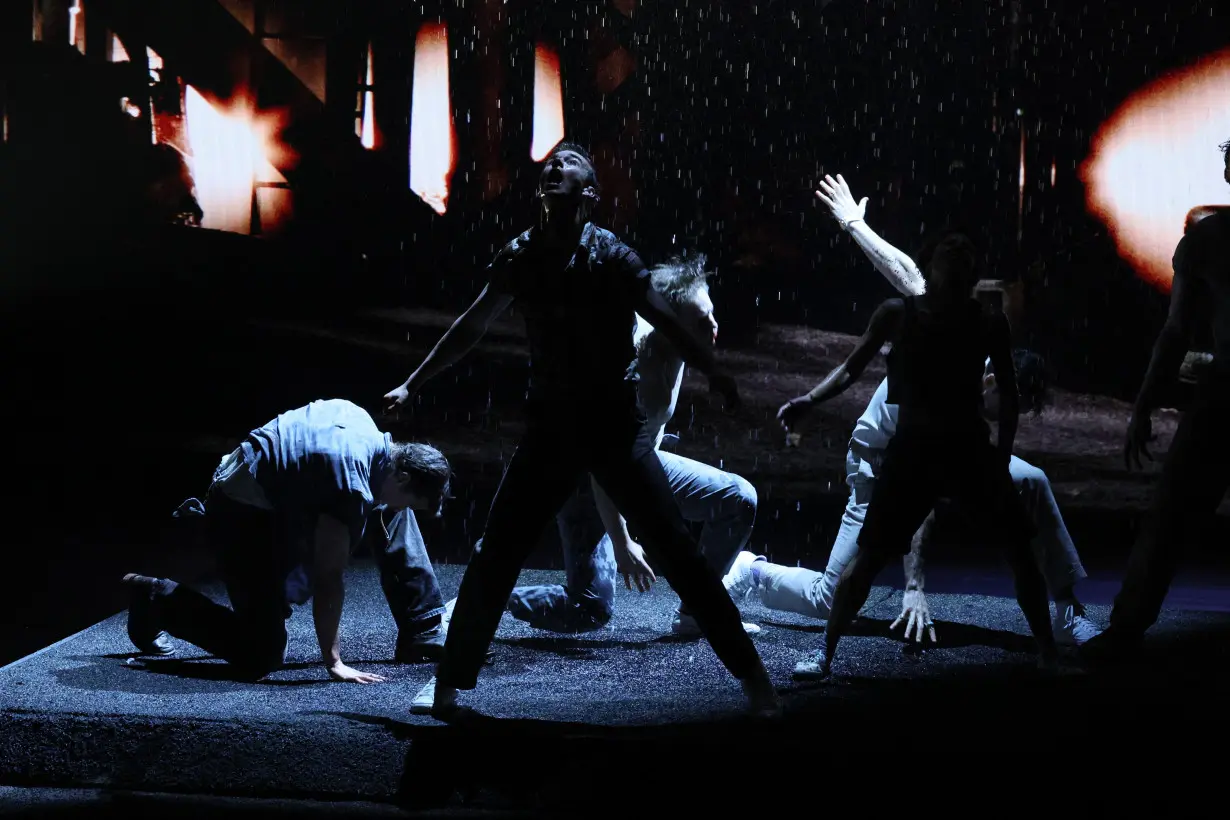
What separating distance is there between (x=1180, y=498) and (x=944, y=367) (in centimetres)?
101

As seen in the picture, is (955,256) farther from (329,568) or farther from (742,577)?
(329,568)

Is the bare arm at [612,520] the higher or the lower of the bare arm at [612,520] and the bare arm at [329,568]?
the higher

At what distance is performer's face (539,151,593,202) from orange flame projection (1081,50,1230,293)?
12.0 ft

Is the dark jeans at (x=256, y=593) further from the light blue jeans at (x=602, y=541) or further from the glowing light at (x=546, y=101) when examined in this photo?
the glowing light at (x=546, y=101)

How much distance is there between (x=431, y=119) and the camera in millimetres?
6828

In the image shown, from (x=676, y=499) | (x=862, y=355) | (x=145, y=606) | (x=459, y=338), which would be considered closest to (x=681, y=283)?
(x=676, y=499)

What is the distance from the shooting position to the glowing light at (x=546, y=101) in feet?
22.0

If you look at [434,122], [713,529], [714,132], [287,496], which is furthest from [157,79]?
[713,529]

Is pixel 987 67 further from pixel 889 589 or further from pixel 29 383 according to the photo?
pixel 29 383

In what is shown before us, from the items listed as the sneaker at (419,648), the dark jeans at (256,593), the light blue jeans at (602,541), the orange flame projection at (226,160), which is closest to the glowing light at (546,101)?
the orange flame projection at (226,160)

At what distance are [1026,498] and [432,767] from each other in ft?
7.92

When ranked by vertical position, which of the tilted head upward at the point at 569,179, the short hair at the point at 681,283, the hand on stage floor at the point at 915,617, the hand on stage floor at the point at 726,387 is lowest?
the hand on stage floor at the point at 915,617

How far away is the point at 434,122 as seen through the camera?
6824mm

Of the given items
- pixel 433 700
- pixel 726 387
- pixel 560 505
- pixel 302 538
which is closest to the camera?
pixel 726 387
